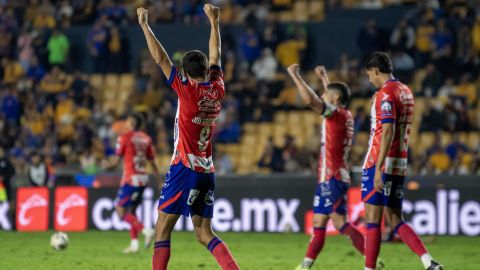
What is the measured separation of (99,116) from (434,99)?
8250mm

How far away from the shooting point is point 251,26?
1055 inches

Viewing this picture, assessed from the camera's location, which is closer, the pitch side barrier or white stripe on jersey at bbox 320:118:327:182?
white stripe on jersey at bbox 320:118:327:182

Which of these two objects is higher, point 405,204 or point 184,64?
point 184,64

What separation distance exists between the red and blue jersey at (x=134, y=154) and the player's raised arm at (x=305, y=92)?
4.67 m

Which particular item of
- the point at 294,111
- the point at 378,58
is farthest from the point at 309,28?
the point at 378,58

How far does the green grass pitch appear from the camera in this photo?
13.8 m

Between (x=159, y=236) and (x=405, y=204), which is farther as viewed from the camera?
(x=405, y=204)

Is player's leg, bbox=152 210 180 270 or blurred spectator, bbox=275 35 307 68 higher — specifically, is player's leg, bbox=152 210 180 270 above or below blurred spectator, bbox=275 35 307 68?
below

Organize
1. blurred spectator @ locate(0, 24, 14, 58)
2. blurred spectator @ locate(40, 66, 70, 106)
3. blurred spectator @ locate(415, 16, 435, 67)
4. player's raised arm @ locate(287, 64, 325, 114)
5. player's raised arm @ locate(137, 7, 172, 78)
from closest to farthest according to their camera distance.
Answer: player's raised arm @ locate(137, 7, 172, 78), player's raised arm @ locate(287, 64, 325, 114), blurred spectator @ locate(415, 16, 435, 67), blurred spectator @ locate(40, 66, 70, 106), blurred spectator @ locate(0, 24, 14, 58)

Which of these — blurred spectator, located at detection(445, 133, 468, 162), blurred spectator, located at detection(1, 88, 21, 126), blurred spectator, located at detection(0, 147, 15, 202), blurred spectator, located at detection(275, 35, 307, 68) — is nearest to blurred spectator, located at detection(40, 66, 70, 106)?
blurred spectator, located at detection(1, 88, 21, 126)

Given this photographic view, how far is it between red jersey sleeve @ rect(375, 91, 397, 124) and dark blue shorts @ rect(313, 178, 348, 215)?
1949mm

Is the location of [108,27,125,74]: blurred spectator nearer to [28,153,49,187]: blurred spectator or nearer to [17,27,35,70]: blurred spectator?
[17,27,35,70]: blurred spectator

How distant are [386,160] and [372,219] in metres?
0.65

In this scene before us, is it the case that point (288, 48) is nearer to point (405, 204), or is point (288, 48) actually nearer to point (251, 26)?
point (251, 26)
